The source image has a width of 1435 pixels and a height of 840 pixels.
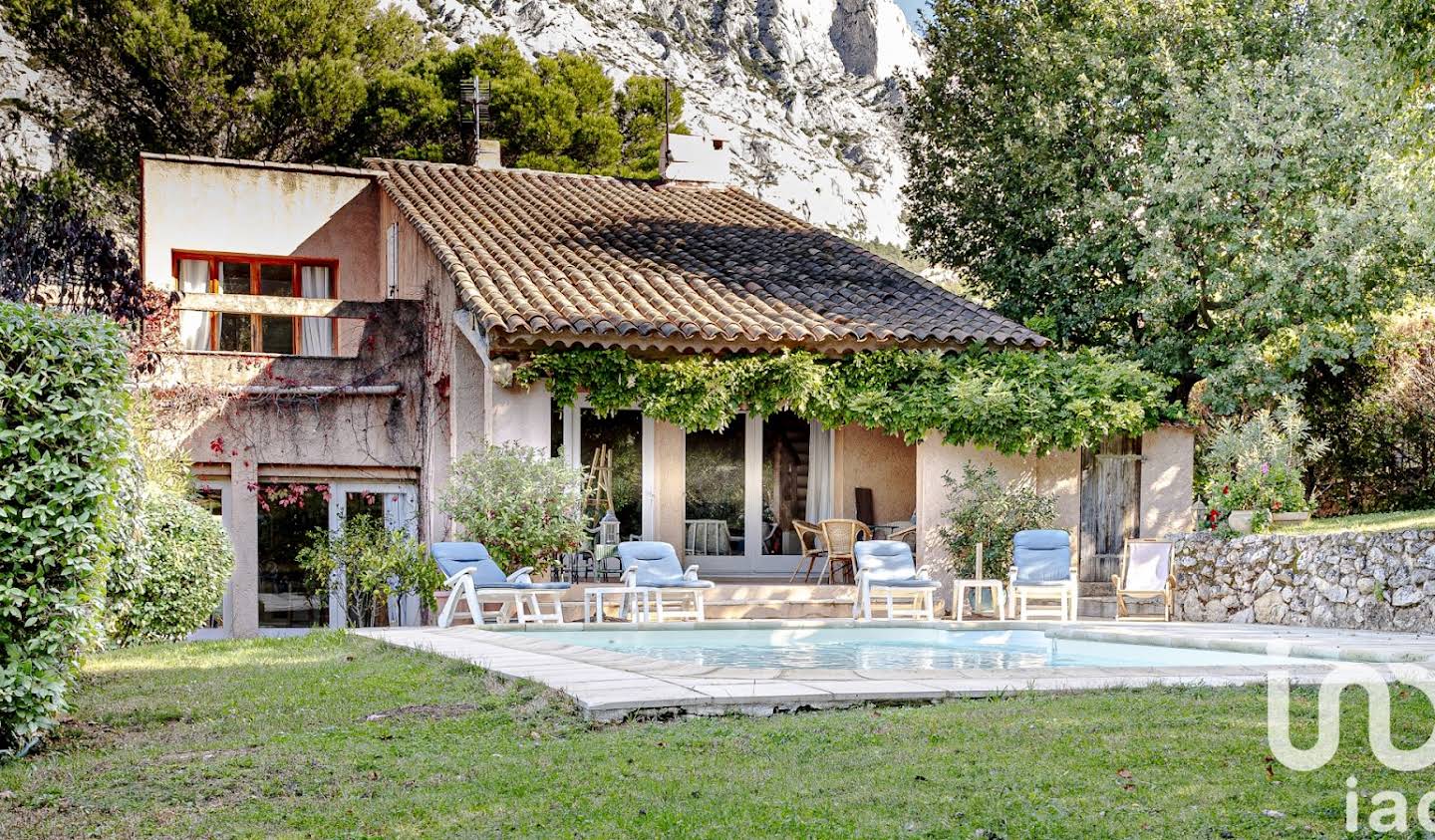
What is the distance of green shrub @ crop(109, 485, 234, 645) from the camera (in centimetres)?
1267

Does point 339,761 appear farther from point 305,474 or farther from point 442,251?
point 305,474

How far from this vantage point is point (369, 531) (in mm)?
18359

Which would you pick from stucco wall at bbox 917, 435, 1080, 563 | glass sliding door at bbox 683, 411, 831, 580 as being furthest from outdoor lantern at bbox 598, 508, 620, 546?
stucco wall at bbox 917, 435, 1080, 563

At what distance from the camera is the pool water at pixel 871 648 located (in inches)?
434

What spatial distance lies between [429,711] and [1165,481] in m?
12.8

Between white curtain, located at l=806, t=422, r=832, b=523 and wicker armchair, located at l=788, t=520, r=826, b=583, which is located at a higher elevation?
white curtain, located at l=806, t=422, r=832, b=523

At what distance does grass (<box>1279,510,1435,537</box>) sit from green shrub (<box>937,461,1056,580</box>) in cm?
276

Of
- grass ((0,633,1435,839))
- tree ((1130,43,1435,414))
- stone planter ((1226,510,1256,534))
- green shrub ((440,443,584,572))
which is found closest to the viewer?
grass ((0,633,1435,839))

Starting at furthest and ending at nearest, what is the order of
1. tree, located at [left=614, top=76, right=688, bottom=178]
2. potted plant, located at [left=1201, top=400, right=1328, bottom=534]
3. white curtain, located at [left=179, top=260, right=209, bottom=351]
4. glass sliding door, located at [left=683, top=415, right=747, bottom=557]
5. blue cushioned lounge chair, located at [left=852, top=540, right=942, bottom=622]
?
tree, located at [left=614, top=76, right=688, bottom=178] < white curtain, located at [left=179, top=260, right=209, bottom=351] < glass sliding door, located at [left=683, top=415, right=747, bottom=557] < potted plant, located at [left=1201, top=400, right=1328, bottom=534] < blue cushioned lounge chair, located at [left=852, top=540, right=942, bottom=622]

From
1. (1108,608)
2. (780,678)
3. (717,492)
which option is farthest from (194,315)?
(780,678)

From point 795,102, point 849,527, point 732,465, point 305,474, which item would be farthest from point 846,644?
point 795,102

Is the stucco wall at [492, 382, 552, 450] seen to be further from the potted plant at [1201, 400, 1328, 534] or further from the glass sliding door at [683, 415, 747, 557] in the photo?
the potted plant at [1201, 400, 1328, 534]

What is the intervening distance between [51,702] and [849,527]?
10514mm

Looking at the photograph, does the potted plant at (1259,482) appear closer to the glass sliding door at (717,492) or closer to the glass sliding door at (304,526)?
the glass sliding door at (717,492)
